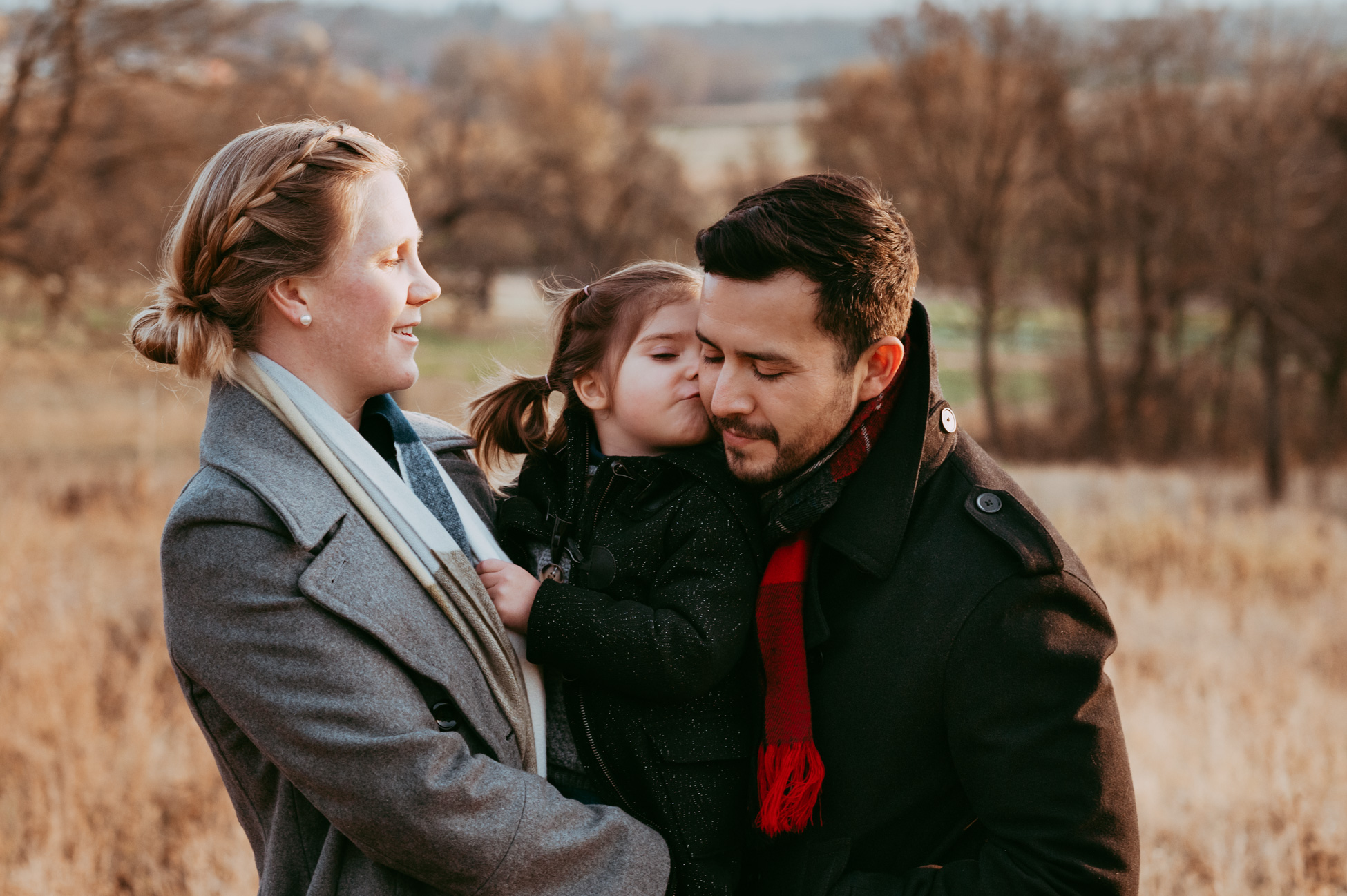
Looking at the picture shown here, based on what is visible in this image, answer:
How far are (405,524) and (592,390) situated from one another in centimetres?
70

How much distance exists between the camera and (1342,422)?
48.7ft

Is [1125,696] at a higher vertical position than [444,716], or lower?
lower

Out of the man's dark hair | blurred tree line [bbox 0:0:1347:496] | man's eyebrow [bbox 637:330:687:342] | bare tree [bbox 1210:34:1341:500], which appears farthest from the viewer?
bare tree [bbox 1210:34:1341:500]

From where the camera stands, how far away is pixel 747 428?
2.05 metres

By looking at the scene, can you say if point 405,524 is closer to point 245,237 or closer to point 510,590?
point 510,590

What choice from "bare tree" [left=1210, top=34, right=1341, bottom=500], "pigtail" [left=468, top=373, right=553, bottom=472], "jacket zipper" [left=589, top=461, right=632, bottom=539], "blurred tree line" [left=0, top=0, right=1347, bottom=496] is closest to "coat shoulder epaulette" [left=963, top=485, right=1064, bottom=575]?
"jacket zipper" [left=589, top=461, right=632, bottom=539]

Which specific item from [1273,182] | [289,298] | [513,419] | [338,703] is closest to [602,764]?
[338,703]

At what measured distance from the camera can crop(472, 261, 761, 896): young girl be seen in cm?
199

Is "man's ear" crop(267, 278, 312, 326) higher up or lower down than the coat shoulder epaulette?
higher up

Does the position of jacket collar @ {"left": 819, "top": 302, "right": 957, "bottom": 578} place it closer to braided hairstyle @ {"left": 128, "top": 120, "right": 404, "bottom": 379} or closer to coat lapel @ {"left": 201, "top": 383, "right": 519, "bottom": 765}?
coat lapel @ {"left": 201, "top": 383, "right": 519, "bottom": 765}

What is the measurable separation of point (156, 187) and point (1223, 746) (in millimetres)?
9658

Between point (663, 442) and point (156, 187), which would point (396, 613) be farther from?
point (156, 187)

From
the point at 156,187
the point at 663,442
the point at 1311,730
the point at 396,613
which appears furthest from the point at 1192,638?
the point at 156,187

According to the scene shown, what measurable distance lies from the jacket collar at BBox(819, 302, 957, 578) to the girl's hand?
61 centimetres
